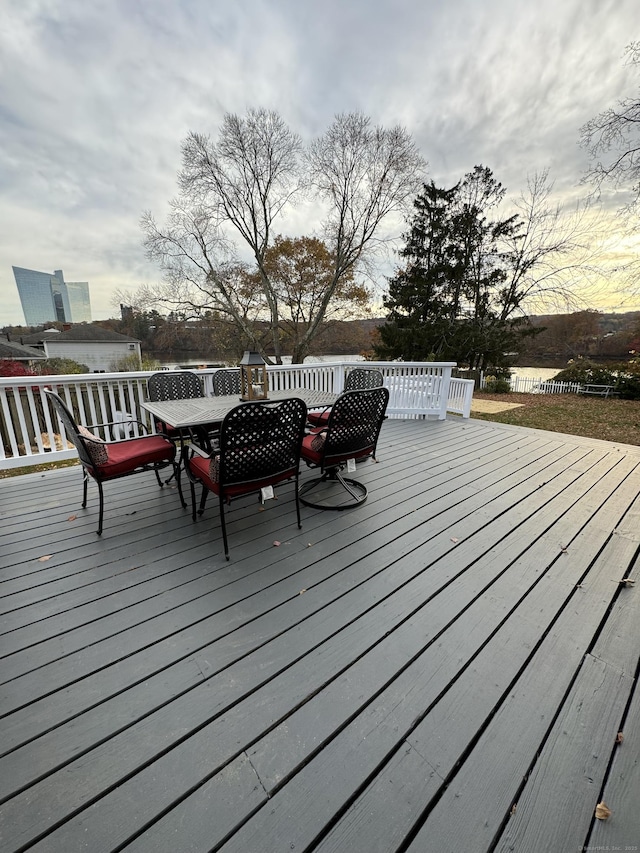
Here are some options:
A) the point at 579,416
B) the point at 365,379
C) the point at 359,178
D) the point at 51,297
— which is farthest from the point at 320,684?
the point at 51,297

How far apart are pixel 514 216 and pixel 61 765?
18753 millimetres

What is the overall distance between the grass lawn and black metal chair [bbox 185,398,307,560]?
624cm

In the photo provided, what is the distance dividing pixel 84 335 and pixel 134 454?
31.5 m

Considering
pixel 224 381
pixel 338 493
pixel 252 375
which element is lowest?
pixel 338 493

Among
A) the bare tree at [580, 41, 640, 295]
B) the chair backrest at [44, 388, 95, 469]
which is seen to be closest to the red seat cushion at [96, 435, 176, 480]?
the chair backrest at [44, 388, 95, 469]

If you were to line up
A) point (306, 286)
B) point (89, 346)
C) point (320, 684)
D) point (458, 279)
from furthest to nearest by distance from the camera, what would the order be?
point (89, 346) < point (306, 286) < point (458, 279) < point (320, 684)

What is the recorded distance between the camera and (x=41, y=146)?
6.89 m

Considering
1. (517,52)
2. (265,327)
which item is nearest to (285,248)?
(265,327)

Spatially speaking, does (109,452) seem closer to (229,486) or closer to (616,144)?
(229,486)

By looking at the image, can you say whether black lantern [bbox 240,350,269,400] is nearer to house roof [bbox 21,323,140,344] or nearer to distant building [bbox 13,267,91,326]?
distant building [bbox 13,267,91,326]

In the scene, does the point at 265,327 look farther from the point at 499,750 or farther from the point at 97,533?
the point at 499,750

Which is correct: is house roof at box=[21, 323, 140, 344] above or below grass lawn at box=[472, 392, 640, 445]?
above

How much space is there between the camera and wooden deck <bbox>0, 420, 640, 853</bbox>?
92 centimetres

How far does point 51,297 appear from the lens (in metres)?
22.6
